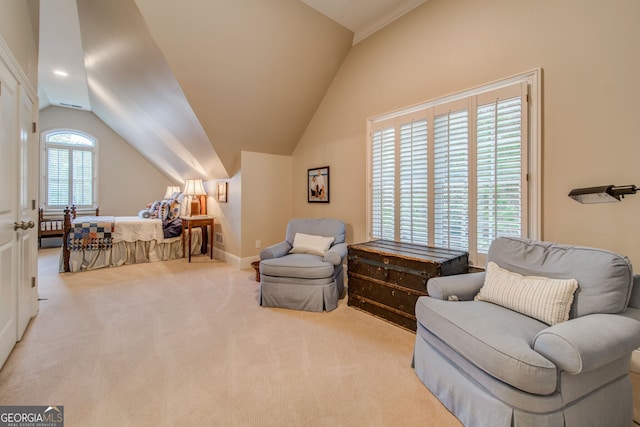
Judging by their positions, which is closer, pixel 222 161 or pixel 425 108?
pixel 425 108

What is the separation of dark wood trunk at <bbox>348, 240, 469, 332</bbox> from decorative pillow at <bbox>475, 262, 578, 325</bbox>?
446mm

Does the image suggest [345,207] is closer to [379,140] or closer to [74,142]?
[379,140]

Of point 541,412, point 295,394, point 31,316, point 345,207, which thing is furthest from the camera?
point 345,207

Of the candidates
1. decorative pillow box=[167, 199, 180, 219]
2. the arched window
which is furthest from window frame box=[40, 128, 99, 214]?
decorative pillow box=[167, 199, 180, 219]

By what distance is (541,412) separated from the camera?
1127 mm

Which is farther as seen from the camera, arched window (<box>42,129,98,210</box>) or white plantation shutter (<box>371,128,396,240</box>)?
arched window (<box>42,129,98,210</box>)

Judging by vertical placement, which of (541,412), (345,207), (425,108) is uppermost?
(425,108)

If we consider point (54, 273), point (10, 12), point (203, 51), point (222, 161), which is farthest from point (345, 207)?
point (54, 273)

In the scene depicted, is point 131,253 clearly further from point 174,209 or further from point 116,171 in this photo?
point 116,171

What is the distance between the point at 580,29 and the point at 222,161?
4149 millimetres

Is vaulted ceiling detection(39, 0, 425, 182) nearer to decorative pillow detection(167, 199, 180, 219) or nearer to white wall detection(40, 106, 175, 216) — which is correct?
decorative pillow detection(167, 199, 180, 219)

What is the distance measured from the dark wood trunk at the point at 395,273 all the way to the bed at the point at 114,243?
3.74 m

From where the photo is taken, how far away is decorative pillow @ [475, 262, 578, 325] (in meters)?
1.43

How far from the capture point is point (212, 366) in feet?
6.03
